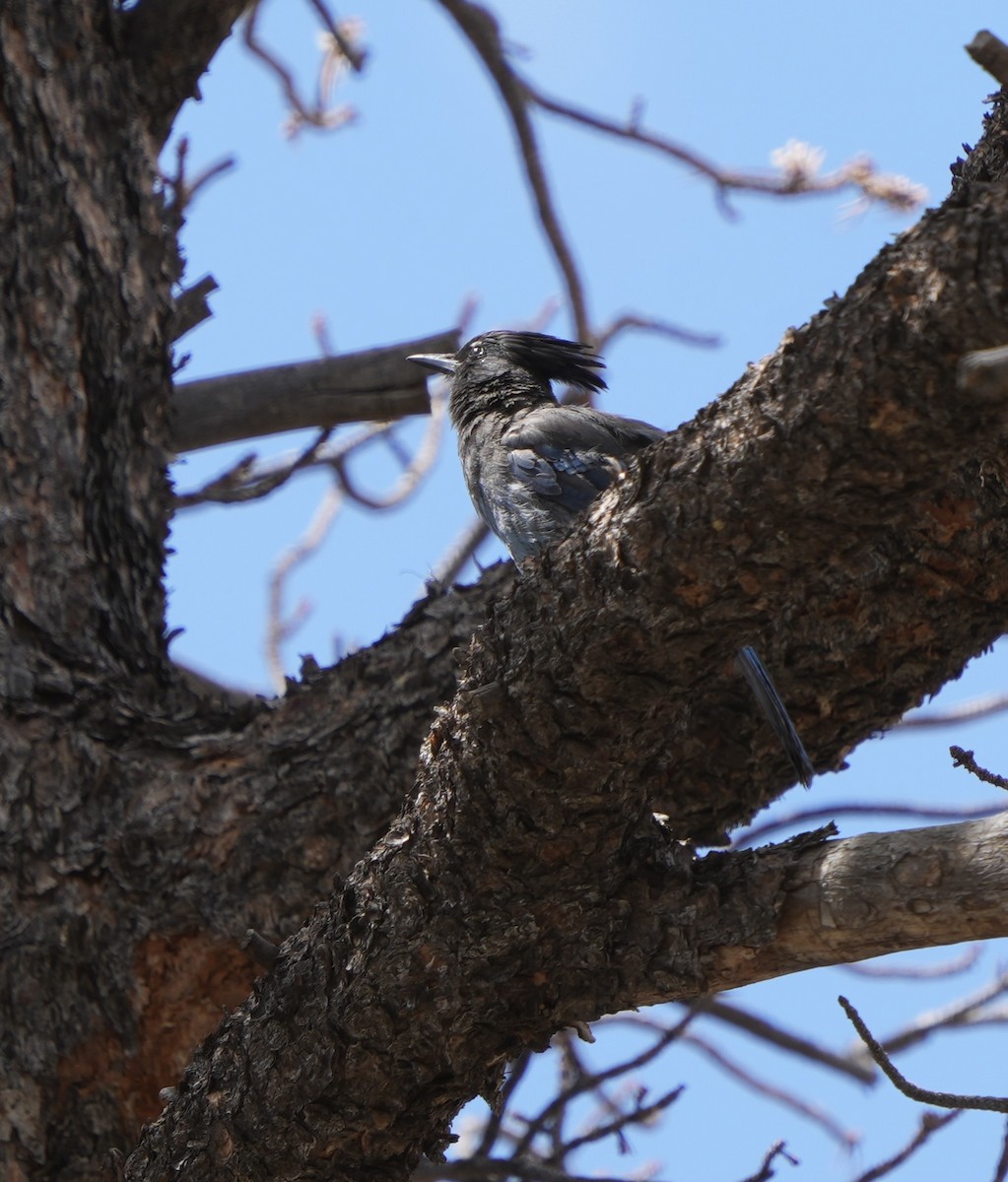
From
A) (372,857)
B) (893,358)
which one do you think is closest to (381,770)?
(372,857)

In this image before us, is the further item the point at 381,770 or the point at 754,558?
the point at 381,770

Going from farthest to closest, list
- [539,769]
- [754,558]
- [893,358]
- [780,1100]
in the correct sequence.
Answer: [780,1100] → [539,769] → [754,558] → [893,358]

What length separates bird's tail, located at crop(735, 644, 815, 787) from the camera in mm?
2699

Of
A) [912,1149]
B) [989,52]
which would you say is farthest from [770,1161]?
[989,52]

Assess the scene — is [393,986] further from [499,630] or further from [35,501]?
[35,501]

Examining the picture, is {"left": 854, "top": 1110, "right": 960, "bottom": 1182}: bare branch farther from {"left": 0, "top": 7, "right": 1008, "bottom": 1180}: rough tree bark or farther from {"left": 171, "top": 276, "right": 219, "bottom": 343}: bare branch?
{"left": 171, "top": 276, "right": 219, "bottom": 343}: bare branch

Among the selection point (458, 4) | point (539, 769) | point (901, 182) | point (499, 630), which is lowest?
point (539, 769)

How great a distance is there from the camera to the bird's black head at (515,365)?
4125mm

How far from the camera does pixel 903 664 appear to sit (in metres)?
2.66

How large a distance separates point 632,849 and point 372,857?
39cm

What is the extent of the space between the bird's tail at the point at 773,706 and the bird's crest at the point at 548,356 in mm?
1772

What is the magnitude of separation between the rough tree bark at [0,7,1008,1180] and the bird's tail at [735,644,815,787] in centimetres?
7

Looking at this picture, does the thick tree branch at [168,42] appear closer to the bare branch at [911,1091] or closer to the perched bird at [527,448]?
the perched bird at [527,448]

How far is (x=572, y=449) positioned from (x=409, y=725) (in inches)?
32.0
